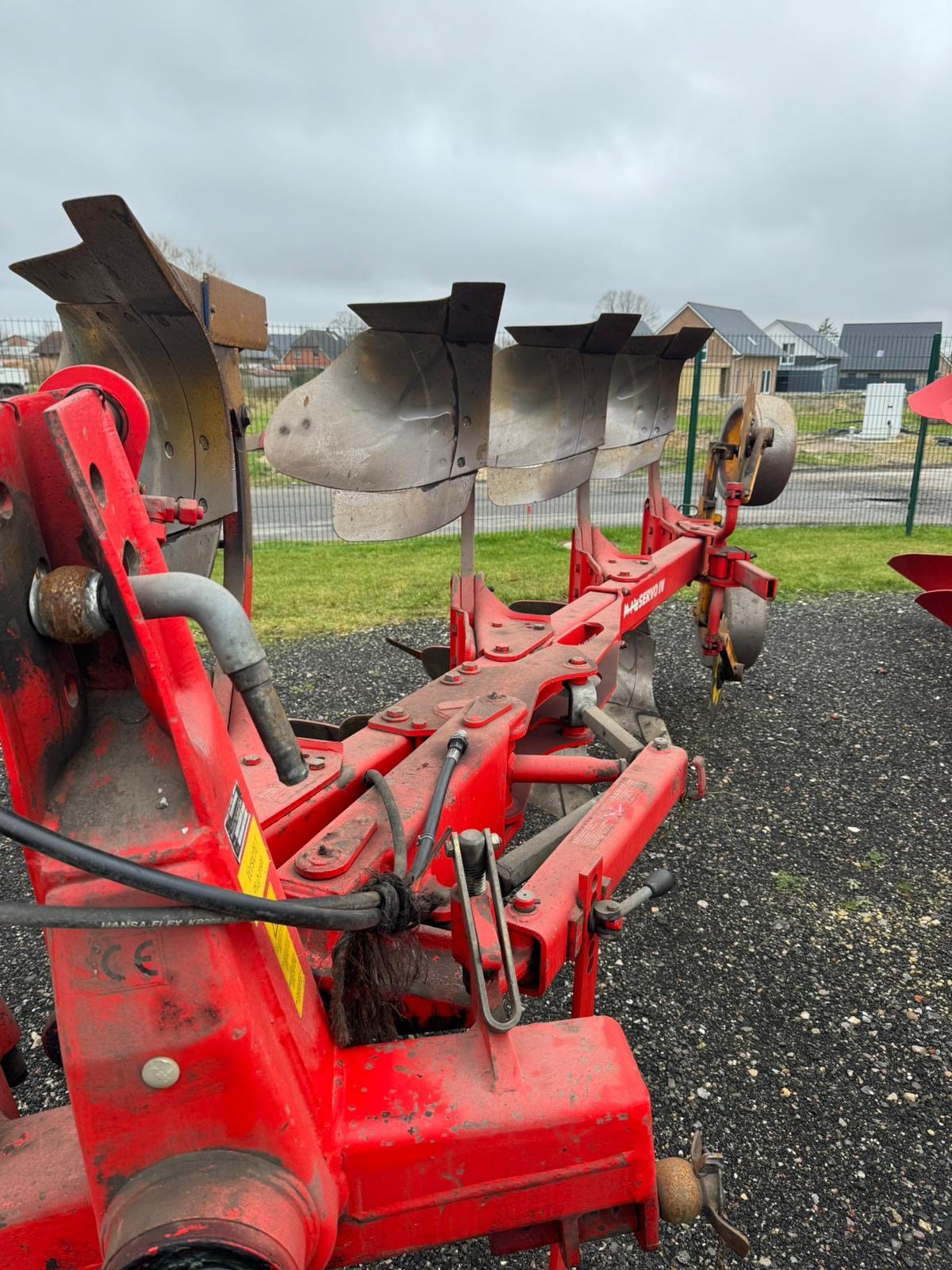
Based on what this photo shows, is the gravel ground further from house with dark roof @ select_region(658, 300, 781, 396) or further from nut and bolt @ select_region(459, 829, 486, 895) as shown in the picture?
house with dark roof @ select_region(658, 300, 781, 396)

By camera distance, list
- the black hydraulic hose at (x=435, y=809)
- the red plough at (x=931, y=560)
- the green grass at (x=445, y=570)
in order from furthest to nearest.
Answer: the green grass at (x=445, y=570) → the red plough at (x=931, y=560) → the black hydraulic hose at (x=435, y=809)

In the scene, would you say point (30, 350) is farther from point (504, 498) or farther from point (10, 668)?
point (10, 668)

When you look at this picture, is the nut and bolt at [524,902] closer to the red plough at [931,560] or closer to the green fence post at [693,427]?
the red plough at [931,560]

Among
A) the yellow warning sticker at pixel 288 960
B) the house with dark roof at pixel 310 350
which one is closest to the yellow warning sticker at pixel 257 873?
the yellow warning sticker at pixel 288 960

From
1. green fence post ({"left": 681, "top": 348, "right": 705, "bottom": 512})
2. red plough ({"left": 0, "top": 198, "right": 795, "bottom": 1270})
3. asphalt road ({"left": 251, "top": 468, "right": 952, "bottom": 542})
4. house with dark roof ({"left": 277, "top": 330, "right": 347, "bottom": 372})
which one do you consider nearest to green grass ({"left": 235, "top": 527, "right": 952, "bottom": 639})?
green fence post ({"left": 681, "top": 348, "right": 705, "bottom": 512})

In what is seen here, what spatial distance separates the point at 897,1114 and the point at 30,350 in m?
11.9

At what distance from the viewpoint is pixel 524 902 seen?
1.55m

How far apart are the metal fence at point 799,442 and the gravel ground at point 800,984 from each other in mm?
5044

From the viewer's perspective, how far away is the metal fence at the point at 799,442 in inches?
421

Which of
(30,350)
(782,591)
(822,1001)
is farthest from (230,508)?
(30,350)

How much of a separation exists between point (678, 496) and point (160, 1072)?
13024 millimetres

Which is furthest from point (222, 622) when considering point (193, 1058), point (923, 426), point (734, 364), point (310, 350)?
point (734, 364)

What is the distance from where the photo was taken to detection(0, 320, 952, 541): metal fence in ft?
35.1

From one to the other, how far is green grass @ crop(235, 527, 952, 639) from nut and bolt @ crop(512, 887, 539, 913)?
188 inches
